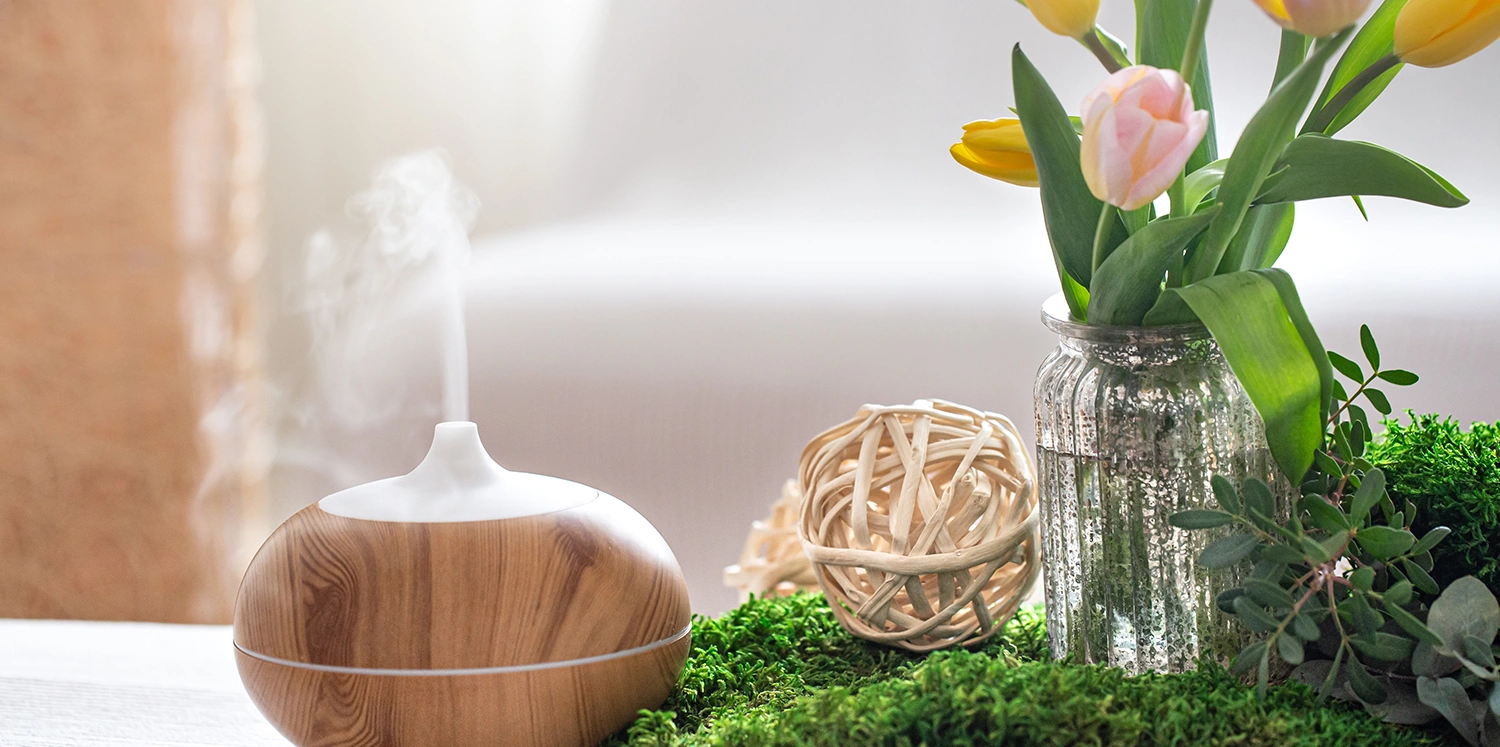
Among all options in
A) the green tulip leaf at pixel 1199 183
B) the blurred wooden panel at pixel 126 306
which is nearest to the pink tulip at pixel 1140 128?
the green tulip leaf at pixel 1199 183

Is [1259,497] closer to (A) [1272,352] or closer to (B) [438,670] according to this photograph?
(A) [1272,352]

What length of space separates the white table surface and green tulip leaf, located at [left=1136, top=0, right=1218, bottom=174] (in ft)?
2.01

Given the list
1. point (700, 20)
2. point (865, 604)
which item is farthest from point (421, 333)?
point (865, 604)

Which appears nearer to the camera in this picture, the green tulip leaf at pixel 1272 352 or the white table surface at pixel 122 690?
the green tulip leaf at pixel 1272 352

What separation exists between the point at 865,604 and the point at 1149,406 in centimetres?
19

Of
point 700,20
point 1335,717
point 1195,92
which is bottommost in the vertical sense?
point 1335,717

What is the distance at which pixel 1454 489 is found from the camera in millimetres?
557

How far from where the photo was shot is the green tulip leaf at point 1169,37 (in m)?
0.55

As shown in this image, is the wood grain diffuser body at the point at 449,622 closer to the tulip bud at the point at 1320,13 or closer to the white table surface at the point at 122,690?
the white table surface at the point at 122,690

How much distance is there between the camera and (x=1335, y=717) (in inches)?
18.5

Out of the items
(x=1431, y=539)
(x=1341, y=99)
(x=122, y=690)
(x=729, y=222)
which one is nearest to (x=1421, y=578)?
(x=1431, y=539)

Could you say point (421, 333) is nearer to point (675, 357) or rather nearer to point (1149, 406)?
point (675, 357)

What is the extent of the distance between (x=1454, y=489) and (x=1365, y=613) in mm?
134

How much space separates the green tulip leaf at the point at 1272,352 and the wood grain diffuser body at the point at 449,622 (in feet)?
0.94
